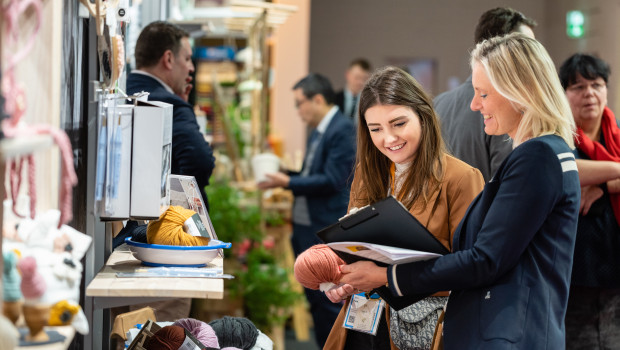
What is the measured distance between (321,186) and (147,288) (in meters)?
3.11

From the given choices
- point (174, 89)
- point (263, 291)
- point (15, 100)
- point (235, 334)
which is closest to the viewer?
point (15, 100)

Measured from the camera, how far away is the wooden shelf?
1.72 m

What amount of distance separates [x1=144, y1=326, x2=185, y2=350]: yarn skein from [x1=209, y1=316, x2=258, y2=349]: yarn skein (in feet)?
0.86

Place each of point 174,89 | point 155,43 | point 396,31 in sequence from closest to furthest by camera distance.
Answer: point 155,43 → point 174,89 → point 396,31

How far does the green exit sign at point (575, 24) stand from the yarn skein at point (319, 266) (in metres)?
6.97

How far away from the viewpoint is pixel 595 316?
3.21 meters

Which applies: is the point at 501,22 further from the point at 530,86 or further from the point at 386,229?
the point at 386,229

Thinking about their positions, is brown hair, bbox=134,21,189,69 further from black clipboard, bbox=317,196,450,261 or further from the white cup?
black clipboard, bbox=317,196,450,261

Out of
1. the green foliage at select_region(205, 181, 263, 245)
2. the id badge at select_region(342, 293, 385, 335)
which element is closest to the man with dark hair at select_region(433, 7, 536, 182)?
the id badge at select_region(342, 293, 385, 335)

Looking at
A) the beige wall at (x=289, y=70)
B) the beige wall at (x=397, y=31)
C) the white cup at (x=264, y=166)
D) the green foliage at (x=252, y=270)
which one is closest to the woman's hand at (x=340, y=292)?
the white cup at (x=264, y=166)

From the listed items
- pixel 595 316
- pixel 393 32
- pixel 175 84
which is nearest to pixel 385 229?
pixel 595 316

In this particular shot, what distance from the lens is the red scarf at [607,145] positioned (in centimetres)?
315

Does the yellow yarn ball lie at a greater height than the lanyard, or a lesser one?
lesser

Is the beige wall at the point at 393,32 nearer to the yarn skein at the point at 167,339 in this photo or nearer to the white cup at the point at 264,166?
the white cup at the point at 264,166
